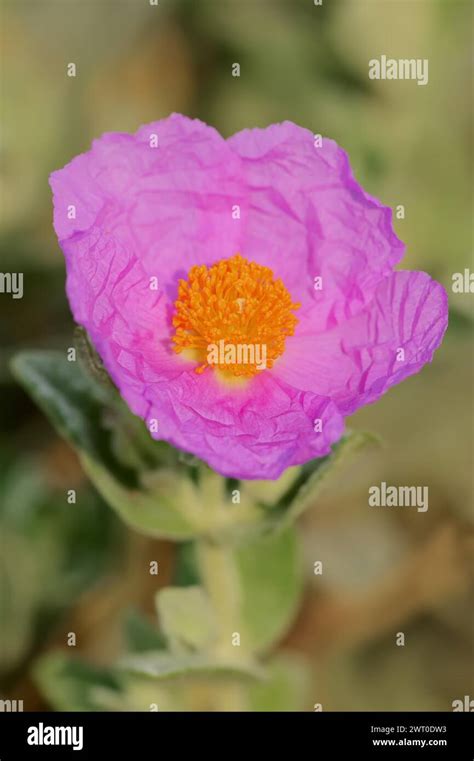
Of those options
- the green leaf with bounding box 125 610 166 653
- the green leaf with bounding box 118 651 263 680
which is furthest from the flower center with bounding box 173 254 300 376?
the green leaf with bounding box 125 610 166 653

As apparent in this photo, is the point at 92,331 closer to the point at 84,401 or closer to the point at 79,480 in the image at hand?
the point at 84,401

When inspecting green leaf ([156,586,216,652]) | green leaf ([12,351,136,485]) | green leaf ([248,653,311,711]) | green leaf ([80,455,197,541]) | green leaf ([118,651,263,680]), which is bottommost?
green leaf ([248,653,311,711])

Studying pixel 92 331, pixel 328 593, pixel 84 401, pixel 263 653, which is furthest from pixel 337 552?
pixel 92 331

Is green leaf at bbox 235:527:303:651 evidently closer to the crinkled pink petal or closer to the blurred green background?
the blurred green background

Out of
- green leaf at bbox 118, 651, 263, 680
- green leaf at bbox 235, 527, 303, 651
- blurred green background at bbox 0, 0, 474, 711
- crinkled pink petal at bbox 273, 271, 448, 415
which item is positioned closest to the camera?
crinkled pink petal at bbox 273, 271, 448, 415

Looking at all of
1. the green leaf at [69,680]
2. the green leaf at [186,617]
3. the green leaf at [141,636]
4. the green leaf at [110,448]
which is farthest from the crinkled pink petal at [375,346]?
the green leaf at [69,680]

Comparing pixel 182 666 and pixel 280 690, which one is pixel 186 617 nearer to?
pixel 182 666

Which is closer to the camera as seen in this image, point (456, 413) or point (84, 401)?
point (84, 401)

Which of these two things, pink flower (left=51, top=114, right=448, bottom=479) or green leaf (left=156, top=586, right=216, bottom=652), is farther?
green leaf (left=156, top=586, right=216, bottom=652)
